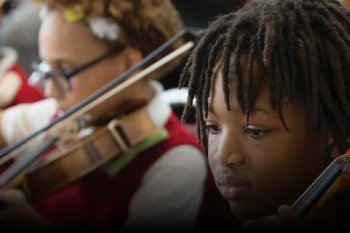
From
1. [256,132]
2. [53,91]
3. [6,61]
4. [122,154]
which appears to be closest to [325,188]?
[256,132]

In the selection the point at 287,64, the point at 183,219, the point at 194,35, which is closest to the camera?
the point at 287,64

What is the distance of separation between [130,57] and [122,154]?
0.69 ft

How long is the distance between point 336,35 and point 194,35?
37 centimetres

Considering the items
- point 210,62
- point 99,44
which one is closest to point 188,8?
point 99,44

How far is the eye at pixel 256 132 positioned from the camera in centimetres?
66

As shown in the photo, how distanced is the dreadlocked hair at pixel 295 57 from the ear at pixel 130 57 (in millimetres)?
532

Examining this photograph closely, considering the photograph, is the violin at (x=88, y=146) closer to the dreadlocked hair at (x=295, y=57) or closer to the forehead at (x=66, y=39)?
the forehead at (x=66, y=39)

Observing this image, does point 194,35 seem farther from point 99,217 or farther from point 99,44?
point 99,217

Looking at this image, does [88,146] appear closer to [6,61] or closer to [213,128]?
[213,128]

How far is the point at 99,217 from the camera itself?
113 centimetres

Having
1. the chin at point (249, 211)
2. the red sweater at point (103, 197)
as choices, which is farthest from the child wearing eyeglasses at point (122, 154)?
the chin at point (249, 211)

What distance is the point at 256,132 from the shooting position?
0.66 m

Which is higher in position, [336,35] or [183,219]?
[336,35]

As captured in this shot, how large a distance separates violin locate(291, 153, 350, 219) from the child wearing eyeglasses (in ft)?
1.37
